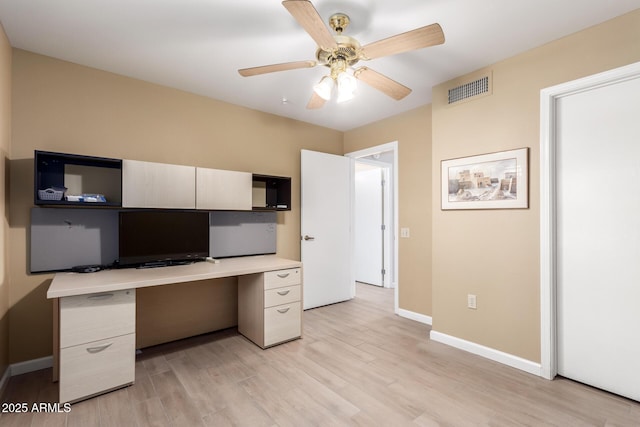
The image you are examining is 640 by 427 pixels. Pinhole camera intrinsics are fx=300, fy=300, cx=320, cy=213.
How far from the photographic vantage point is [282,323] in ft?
9.47

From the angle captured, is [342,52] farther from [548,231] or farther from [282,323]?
[282,323]

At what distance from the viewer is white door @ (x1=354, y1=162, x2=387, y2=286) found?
536 cm

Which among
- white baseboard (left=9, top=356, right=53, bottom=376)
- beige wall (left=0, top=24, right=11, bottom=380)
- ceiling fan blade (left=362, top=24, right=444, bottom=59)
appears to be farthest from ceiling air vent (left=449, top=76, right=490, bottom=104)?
white baseboard (left=9, top=356, right=53, bottom=376)

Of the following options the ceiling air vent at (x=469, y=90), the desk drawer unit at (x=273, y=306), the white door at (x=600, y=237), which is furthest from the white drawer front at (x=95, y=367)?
the ceiling air vent at (x=469, y=90)

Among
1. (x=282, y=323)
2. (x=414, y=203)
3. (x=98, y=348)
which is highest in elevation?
(x=414, y=203)

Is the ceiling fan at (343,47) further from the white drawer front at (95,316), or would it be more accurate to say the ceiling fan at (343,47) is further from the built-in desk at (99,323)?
the white drawer front at (95,316)

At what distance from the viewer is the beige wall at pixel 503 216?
2.15m

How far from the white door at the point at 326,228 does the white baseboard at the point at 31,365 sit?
8.26 ft

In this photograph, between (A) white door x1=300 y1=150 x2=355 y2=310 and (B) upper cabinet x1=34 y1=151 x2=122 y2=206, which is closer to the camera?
(B) upper cabinet x1=34 y1=151 x2=122 y2=206

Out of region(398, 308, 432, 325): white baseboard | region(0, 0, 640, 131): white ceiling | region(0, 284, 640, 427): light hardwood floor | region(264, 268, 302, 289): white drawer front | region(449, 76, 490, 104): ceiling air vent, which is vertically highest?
region(0, 0, 640, 131): white ceiling

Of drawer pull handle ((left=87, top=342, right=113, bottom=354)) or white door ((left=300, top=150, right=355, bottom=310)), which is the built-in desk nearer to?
drawer pull handle ((left=87, top=342, right=113, bottom=354))

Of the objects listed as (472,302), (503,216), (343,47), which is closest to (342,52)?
(343,47)

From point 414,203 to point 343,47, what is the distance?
224 cm

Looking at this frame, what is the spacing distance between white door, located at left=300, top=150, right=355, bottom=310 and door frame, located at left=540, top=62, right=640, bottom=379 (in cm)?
246
